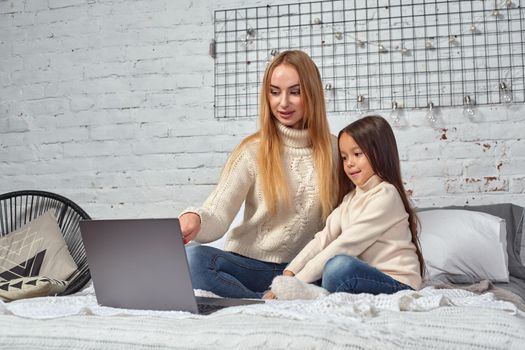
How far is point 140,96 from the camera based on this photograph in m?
2.91

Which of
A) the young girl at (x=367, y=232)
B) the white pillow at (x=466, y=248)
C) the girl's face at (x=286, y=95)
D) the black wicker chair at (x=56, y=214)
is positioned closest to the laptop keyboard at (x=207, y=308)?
the young girl at (x=367, y=232)

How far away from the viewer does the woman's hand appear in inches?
65.5

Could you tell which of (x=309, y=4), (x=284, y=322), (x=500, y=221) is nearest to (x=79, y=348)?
(x=284, y=322)

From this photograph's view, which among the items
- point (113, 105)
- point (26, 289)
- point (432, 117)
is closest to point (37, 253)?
point (26, 289)

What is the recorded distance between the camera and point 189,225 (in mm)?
1678

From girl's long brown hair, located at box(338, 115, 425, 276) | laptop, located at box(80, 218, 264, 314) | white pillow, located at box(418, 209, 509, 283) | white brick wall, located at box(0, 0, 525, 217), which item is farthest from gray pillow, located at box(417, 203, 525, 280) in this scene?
laptop, located at box(80, 218, 264, 314)

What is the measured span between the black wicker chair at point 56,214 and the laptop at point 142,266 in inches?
45.5

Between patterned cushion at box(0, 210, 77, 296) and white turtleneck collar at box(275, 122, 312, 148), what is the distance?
42.3 inches

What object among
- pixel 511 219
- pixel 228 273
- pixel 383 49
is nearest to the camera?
pixel 228 273

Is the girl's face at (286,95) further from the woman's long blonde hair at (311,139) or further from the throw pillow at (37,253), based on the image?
the throw pillow at (37,253)

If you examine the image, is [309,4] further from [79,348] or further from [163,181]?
[79,348]

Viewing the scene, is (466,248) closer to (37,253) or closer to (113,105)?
(37,253)

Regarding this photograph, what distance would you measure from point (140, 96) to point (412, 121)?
47.2 inches

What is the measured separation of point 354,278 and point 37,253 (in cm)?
144
